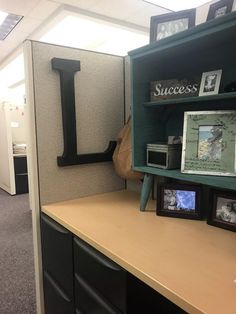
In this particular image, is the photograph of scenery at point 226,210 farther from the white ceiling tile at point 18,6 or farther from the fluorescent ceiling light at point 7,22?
the fluorescent ceiling light at point 7,22

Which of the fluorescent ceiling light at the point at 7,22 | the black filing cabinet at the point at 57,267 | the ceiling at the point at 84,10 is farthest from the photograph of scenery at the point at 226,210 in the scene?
the fluorescent ceiling light at the point at 7,22

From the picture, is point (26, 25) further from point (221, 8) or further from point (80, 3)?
point (221, 8)

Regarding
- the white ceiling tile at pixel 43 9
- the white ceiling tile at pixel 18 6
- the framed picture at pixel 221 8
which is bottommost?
the framed picture at pixel 221 8

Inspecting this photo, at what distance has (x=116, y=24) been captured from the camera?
134 inches

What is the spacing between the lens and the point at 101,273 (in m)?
0.96

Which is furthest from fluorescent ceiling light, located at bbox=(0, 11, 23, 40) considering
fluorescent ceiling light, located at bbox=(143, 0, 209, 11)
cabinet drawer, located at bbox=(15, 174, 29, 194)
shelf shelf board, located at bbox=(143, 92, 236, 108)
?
shelf shelf board, located at bbox=(143, 92, 236, 108)

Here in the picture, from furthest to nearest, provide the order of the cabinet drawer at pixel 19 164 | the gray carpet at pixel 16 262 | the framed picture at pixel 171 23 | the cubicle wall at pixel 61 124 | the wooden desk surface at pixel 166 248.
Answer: the cabinet drawer at pixel 19 164 < the gray carpet at pixel 16 262 < the cubicle wall at pixel 61 124 < the framed picture at pixel 171 23 < the wooden desk surface at pixel 166 248

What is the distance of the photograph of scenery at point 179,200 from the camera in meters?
1.22

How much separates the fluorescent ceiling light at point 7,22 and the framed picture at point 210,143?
10.1 ft

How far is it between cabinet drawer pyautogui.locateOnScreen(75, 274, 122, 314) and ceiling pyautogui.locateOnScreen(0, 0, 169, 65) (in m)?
2.84

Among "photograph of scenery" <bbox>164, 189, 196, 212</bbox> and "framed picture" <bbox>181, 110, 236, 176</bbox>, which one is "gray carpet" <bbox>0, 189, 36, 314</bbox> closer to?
"photograph of scenery" <bbox>164, 189, 196, 212</bbox>

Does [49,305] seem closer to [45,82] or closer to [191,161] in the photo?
[191,161]

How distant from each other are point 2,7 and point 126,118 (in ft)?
7.68

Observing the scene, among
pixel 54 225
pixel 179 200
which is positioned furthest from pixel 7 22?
pixel 179 200
